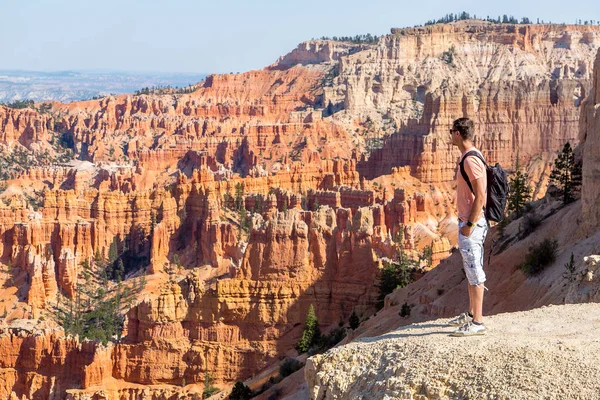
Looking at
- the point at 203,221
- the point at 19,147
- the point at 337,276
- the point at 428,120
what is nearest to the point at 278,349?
the point at 337,276

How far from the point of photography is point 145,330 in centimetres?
4162

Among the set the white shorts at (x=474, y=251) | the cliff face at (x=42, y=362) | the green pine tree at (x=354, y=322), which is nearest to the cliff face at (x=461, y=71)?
the cliff face at (x=42, y=362)

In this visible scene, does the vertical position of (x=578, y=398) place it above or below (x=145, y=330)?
above

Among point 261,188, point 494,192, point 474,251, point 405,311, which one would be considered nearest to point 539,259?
point 405,311

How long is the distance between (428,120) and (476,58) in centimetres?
6389

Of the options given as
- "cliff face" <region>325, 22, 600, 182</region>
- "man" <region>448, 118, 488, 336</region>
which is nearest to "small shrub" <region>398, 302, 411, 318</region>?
"man" <region>448, 118, 488, 336</region>

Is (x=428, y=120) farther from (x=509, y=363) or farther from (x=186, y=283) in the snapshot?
(x=509, y=363)

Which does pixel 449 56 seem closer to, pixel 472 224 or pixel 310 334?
pixel 310 334

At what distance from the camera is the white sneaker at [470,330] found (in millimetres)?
12727

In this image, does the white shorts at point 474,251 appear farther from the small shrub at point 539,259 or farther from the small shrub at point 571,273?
the small shrub at point 539,259

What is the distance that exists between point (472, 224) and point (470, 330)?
140 cm

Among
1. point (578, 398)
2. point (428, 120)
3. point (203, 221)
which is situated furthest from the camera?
point (428, 120)

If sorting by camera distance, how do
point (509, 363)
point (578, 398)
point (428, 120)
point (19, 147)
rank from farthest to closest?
point (19, 147) < point (428, 120) < point (509, 363) < point (578, 398)

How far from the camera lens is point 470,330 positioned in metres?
12.8
